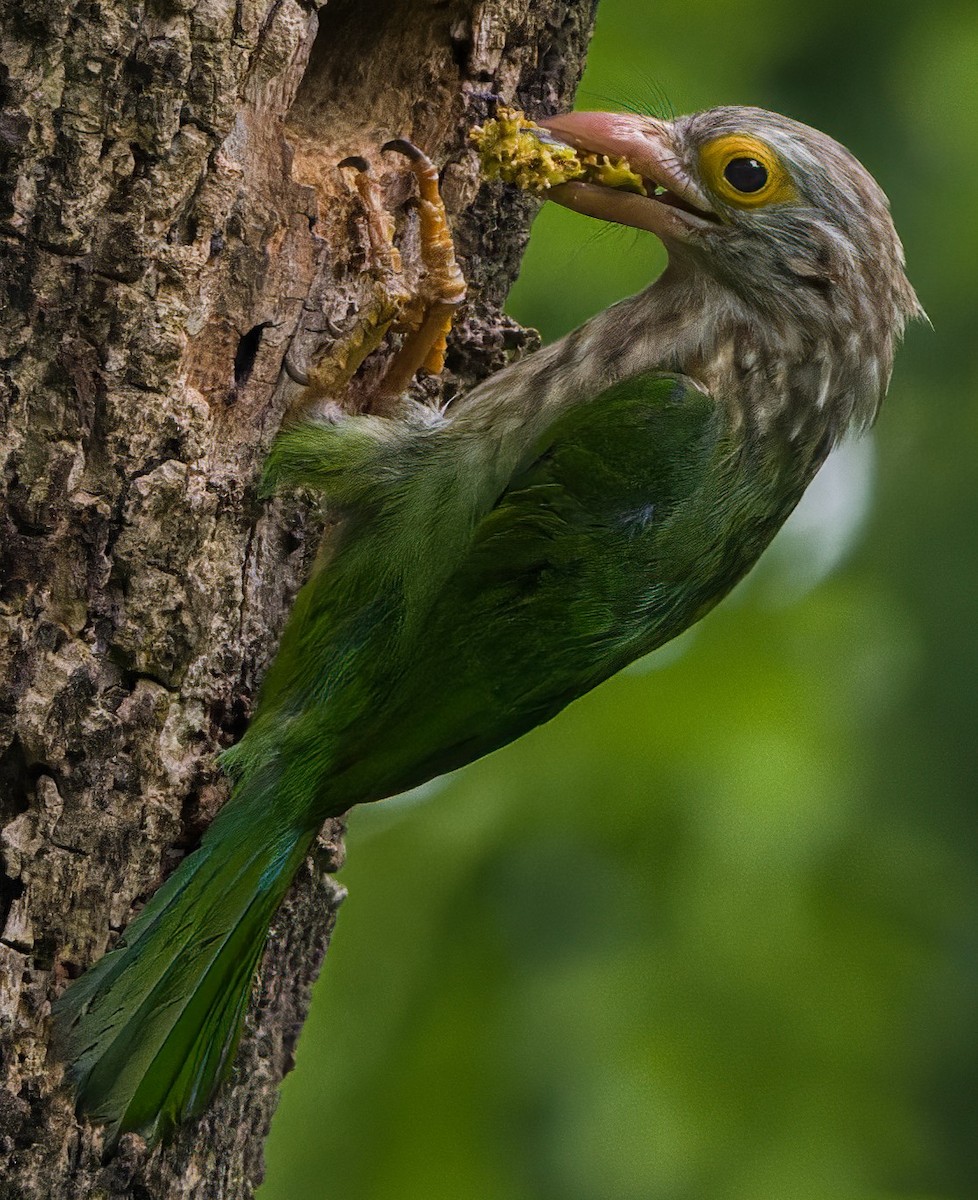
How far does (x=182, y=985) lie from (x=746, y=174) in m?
1.89

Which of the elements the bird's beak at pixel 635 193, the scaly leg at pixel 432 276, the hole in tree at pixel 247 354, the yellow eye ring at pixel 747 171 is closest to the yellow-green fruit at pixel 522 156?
the bird's beak at pixel 635 193

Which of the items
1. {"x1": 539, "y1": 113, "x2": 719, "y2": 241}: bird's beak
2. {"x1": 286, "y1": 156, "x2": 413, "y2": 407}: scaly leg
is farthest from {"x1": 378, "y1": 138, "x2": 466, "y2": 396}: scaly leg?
{"x1": 539, "y1": 113, "x2": 719, "y2": 241}: bird's beak

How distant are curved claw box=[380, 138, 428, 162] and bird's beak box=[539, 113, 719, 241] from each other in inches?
10.6

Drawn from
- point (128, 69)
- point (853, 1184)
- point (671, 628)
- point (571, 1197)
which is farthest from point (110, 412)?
point (853, 1184)

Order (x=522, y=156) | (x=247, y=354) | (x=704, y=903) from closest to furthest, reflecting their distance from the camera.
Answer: (x=247, y=354) → (x=522, y=156) → (x=704, y=903)

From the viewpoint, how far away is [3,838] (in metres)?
2.21

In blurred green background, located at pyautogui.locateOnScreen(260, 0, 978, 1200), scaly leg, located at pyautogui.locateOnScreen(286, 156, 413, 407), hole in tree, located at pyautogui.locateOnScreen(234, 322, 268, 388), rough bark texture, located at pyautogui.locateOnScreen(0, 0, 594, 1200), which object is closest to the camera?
rough bark texture, located at pyautogui.locateOnScreen(0, 0, 594, 1200)

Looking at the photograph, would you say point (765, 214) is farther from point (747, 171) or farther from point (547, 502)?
point (547, 502)

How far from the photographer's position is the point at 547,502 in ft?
8.84

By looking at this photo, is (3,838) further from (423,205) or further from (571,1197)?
(571,1197)

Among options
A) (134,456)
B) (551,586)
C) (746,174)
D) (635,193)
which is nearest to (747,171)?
(746,174)

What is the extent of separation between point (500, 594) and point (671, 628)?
0.40 meters

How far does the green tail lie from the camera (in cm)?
227

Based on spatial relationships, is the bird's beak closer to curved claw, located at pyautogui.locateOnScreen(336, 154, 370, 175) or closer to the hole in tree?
curved claw, located at pyautogui.locateOnScreen(336, 154, 370, 175)
